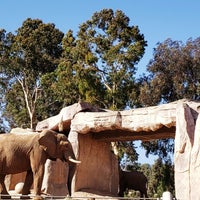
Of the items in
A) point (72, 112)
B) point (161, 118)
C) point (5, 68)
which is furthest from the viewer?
point (5, 68)

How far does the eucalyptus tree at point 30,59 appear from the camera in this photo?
31844mm

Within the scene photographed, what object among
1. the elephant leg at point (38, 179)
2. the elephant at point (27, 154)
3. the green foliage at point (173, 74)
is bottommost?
the elephant leg at point (38, 179)

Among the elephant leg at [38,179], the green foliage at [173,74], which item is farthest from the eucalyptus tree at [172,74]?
the elephant leg at [38,179]

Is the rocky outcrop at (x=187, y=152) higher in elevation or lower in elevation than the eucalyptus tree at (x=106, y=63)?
lower

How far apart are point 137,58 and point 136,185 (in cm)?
779

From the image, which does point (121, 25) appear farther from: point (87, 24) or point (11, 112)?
point (11, 112)

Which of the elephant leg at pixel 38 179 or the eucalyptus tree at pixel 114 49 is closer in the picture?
the elephant leg at pixel 38 179

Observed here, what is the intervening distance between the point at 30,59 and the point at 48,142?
20.1m

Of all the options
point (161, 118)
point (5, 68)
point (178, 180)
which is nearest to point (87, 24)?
point (5, 68)

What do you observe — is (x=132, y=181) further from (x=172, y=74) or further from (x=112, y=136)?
(x=172, y=74)

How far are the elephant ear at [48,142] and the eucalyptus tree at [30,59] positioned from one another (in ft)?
60.8

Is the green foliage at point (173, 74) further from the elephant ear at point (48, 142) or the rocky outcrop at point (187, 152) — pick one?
the elephant ear at point (48, 142)

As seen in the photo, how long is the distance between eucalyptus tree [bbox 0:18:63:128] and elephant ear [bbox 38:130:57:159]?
18534mm

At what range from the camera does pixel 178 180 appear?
45.4ft
